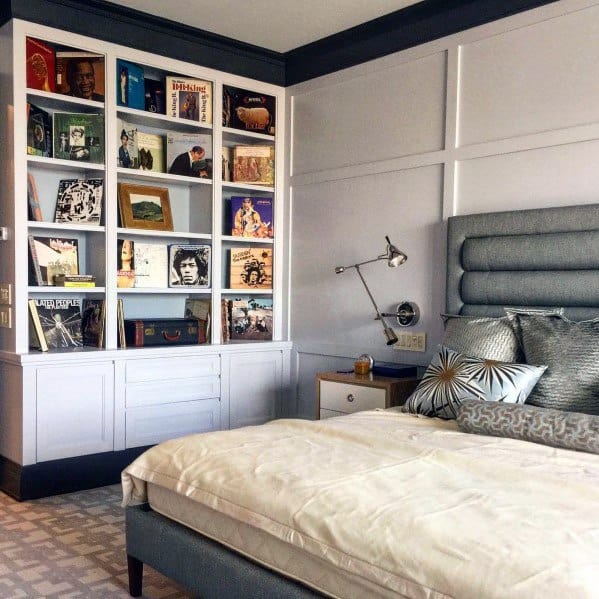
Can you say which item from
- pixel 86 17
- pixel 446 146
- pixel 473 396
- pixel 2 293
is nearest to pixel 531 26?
pixel 446 146

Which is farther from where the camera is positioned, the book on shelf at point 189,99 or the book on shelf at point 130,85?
the book on shelf at point 189,99

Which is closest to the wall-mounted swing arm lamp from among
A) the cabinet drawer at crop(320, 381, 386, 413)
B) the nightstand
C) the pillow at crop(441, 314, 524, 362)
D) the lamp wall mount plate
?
the lamp wall mount plate

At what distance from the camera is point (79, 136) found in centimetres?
381

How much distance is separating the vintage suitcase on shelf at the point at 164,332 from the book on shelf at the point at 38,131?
1.07m

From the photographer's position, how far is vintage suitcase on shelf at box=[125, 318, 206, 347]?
400cm

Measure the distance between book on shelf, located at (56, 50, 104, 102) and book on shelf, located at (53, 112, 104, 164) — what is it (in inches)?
4.7

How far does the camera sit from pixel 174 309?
14.7 ft

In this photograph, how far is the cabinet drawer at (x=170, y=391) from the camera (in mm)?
3898

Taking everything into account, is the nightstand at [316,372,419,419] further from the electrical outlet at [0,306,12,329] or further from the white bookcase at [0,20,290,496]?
the electrical outlet at [0,306,12,329]

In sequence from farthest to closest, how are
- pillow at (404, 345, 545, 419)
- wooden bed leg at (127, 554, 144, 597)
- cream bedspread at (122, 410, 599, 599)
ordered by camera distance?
pillow at (404, 345, 545, 419)
wooden bed leg at (127, 554, 144, 597)
cream bedspread at (122, 410, 599, 599)

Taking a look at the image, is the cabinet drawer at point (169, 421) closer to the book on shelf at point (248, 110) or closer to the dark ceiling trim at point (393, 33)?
the book on shelf at point (248, 110)

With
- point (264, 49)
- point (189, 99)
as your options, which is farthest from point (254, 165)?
point (264, 49)

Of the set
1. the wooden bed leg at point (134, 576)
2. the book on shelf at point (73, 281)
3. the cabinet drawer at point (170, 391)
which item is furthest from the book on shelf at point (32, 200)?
the wooden bed leg at point (134, 576)

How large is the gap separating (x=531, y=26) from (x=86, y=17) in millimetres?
2354
